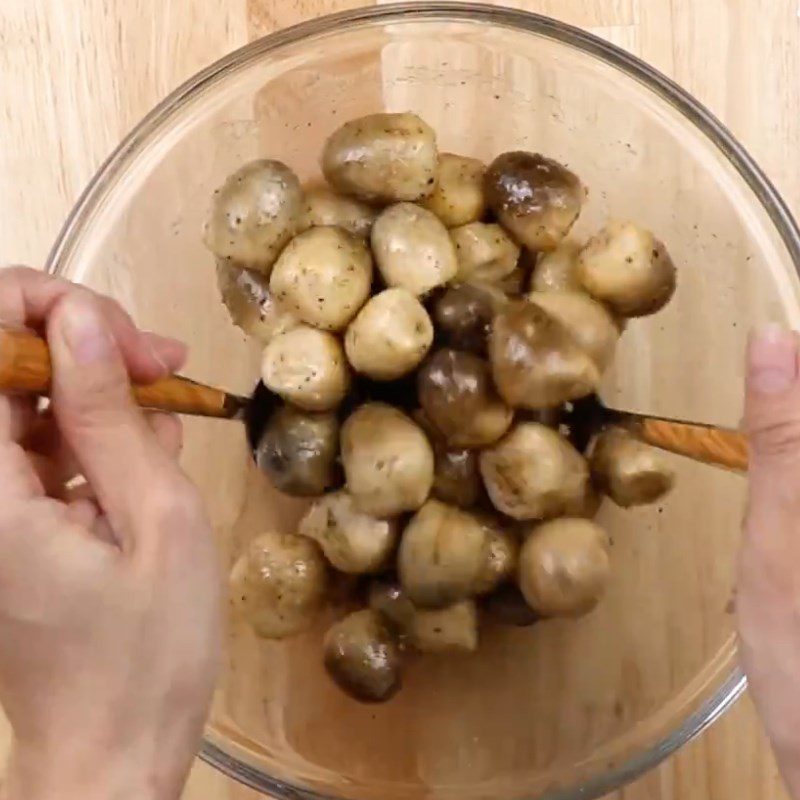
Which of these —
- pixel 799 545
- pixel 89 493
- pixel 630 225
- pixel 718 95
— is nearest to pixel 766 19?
pixel 718 95

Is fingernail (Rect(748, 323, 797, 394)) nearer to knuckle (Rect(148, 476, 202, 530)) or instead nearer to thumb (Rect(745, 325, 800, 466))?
thumb (Rect(745, 325, 800, 466))

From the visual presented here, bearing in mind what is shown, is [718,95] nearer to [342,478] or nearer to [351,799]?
[342,478]

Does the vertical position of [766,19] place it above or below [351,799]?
above

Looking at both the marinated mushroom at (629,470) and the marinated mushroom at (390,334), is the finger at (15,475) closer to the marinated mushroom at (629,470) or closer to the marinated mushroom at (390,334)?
the marinated mushroom at (390,334)

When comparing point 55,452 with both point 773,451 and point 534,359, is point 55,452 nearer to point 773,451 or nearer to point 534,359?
point 534,359

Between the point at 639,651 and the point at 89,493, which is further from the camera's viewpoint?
the point at 639,651

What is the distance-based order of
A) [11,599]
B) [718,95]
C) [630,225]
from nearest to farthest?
[11,599] → [630,225] → [718,95]

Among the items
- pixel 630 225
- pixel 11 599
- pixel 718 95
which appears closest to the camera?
pixel 11 599

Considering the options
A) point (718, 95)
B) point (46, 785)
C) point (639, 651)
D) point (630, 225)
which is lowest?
point (46, 785)
